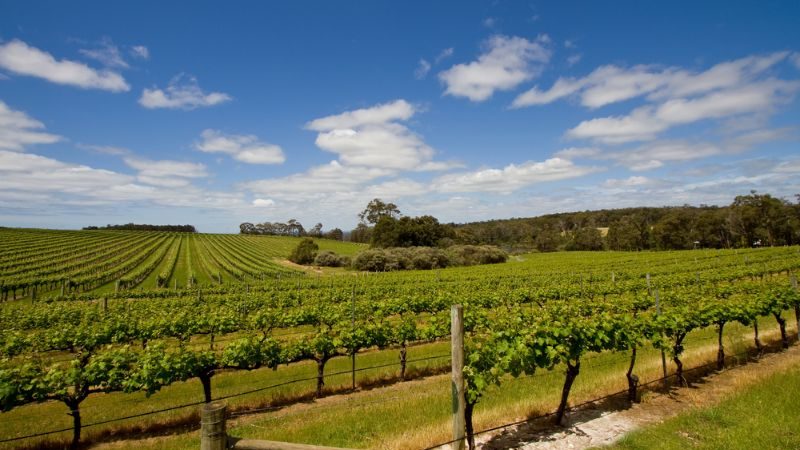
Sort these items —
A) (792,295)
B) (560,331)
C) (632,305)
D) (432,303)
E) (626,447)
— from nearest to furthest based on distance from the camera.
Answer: (626,447) < (560,331) < (792,295) < (632,305) < (432,303)

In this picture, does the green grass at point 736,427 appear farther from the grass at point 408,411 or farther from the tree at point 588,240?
the tree at point 588,240

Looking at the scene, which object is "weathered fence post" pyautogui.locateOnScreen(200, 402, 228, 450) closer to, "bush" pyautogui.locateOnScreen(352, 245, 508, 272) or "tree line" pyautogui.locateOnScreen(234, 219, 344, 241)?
"bush" pyautogui.locateOnScreen(352, 245, 508, 272)

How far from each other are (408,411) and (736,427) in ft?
18.1

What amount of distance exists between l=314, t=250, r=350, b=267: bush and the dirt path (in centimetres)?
6192

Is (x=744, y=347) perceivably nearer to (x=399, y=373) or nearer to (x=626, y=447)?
(x=626, y=447)

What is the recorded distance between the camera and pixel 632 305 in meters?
15.0

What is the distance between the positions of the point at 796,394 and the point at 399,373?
911 cm

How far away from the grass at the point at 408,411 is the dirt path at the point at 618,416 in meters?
0.48

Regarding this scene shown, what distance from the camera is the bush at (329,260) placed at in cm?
6900

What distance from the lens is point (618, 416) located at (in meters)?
7.28

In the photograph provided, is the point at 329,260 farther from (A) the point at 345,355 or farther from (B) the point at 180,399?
(B) the point at 180,399

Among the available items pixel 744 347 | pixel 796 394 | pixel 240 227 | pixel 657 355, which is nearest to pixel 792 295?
pixel 744 347

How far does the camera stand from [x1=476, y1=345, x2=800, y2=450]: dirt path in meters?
6.21

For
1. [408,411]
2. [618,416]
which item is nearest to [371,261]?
[408,411]
